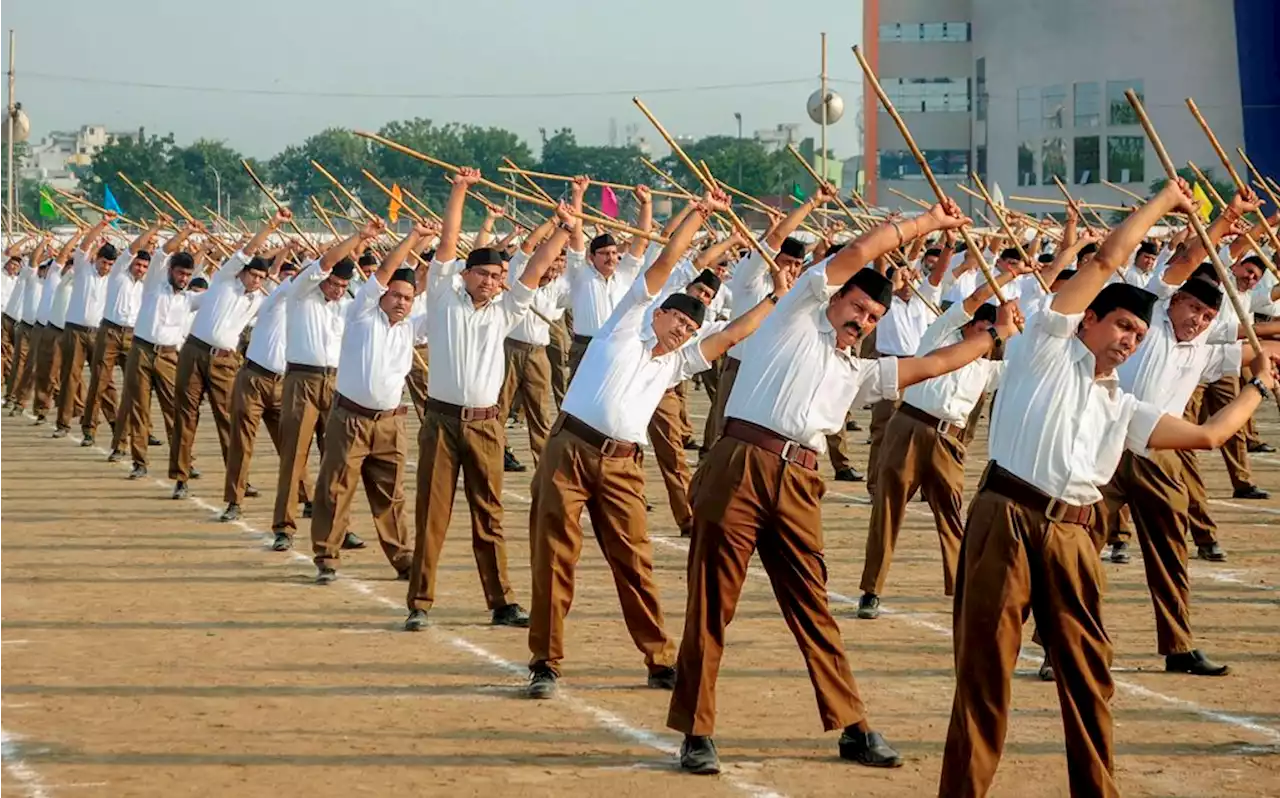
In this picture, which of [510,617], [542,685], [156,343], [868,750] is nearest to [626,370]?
[542,685]

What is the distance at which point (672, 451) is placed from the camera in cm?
1614

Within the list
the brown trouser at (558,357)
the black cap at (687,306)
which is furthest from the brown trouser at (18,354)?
the black cap at (687,306)

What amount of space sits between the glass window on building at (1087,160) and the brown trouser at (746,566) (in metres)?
67.8

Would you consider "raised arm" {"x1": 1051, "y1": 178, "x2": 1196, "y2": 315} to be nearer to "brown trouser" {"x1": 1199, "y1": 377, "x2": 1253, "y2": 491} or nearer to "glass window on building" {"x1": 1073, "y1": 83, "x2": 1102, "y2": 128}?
"brown trouser" {"x1": 1199, "y1": 377, "x2": 1253, "y2": 491}

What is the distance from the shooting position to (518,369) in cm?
2075

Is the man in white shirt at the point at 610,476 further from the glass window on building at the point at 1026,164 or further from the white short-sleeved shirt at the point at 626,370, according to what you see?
the glass window on building at the point at 1026,164

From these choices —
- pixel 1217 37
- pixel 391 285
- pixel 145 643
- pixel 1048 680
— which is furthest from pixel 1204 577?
pixel 1217 37

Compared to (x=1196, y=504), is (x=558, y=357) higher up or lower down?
higher up

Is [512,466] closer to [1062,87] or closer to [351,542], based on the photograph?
[351,542]

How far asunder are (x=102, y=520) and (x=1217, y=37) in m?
60.3

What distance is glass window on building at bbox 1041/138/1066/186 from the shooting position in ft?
249

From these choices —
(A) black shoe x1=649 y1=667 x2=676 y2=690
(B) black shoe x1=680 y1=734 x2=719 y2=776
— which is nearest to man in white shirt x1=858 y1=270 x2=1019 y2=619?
(A) black shoe x1=649 y1=667 x2=676 y2=690

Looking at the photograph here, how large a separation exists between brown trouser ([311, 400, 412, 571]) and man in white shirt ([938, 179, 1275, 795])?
6.41 meters

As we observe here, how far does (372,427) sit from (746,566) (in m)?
5.41
